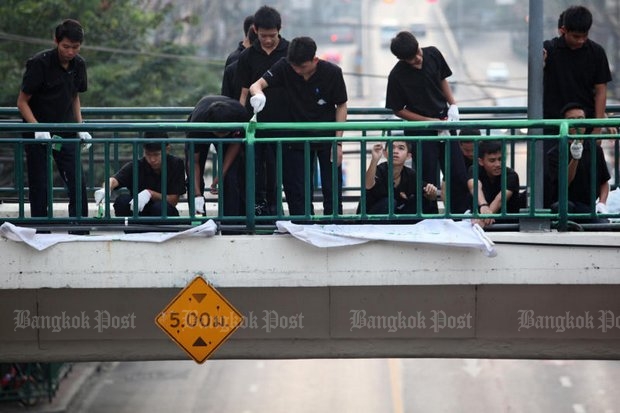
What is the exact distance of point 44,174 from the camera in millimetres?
10039

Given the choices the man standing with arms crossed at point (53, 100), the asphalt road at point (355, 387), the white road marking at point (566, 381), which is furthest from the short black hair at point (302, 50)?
the white road marking at point (566, 381)

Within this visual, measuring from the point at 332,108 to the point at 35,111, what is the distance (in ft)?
7.58

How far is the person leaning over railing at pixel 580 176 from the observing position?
9.86 meters

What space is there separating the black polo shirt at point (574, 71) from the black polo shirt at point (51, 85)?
3798 millimetres

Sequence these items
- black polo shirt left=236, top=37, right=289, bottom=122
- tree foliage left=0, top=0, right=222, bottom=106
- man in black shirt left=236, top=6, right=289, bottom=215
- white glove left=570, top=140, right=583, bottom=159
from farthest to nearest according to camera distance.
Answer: tree foliage left=0, top=0, right=222, bottom=106 < black polo shirt left=236, top=37, right=289, bottom=122 < man in black shirt left=236, top=6, right=289, bottom=215 < white glove left=570, top=140, right=583, bottom=159

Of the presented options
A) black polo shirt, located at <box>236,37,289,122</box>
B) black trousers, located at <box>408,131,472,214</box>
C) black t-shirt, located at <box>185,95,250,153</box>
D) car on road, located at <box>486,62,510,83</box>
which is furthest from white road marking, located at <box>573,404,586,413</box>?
car on road, located at <box>486,62,510,83</box>

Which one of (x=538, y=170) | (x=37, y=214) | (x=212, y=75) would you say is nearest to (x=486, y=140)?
(x=538, y=170)

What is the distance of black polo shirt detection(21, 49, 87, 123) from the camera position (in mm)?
10008

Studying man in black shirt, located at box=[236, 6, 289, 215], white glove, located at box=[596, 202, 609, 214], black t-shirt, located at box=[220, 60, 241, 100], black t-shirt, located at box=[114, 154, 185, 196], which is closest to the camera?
white glove, located at box=[596, 202, 609, 214]

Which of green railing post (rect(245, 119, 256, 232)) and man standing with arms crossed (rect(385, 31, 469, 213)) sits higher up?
man standing with arms crossed (rect(385, 31, 469, 213))

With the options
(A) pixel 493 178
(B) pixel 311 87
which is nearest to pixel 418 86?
(B) pixel 311 87

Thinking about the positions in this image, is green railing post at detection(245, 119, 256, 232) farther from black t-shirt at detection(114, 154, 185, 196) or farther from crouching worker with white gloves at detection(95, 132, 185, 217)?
black t-shirt at detection(114, 154, 185, 196)

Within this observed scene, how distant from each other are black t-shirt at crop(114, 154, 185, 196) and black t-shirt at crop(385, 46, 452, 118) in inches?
72.6

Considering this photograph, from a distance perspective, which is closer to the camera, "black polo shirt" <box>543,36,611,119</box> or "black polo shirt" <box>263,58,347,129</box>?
"black polo shirt" <box>263,58,347,129</box>
